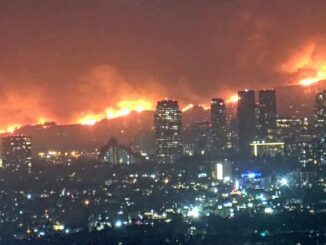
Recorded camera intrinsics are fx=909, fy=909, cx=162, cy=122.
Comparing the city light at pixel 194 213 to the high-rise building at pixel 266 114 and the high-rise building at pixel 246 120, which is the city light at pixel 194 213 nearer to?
the high-rise building at pixel 246 120

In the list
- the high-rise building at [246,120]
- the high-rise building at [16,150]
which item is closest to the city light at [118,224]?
the high-rise building at [16,150]

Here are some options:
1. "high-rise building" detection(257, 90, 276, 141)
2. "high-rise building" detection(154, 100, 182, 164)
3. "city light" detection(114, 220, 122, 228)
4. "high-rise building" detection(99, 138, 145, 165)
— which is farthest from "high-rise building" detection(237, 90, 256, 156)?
→ "city light" detection(114, 220, 122, 228)

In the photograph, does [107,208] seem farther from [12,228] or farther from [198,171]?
[198,171]

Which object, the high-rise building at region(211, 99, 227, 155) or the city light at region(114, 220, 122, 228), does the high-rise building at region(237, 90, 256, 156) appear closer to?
the high-rise building at region(211, 99, 227, 155)

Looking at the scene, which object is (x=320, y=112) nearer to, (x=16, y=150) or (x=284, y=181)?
(x=284, y=181)

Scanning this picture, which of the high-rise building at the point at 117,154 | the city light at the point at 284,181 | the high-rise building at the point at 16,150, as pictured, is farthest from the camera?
the high-rise building at the point at 117,154

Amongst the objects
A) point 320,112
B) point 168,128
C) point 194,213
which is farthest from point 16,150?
point 320,112

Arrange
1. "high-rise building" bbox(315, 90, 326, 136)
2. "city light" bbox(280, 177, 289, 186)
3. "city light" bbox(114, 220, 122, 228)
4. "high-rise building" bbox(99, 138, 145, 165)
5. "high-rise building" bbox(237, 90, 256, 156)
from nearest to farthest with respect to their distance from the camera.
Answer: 1. "city light" bbox(114, 220, 122, 228)
2. "city light" bbox(280, 177, 289, 186)
3. "high-rise building" bbox(99, 138, 145, 165)
4. "high-rise building" bbox(315, 90, 326, 136)
5. "high-rise building" bbox(237, 90, 256, 156)
